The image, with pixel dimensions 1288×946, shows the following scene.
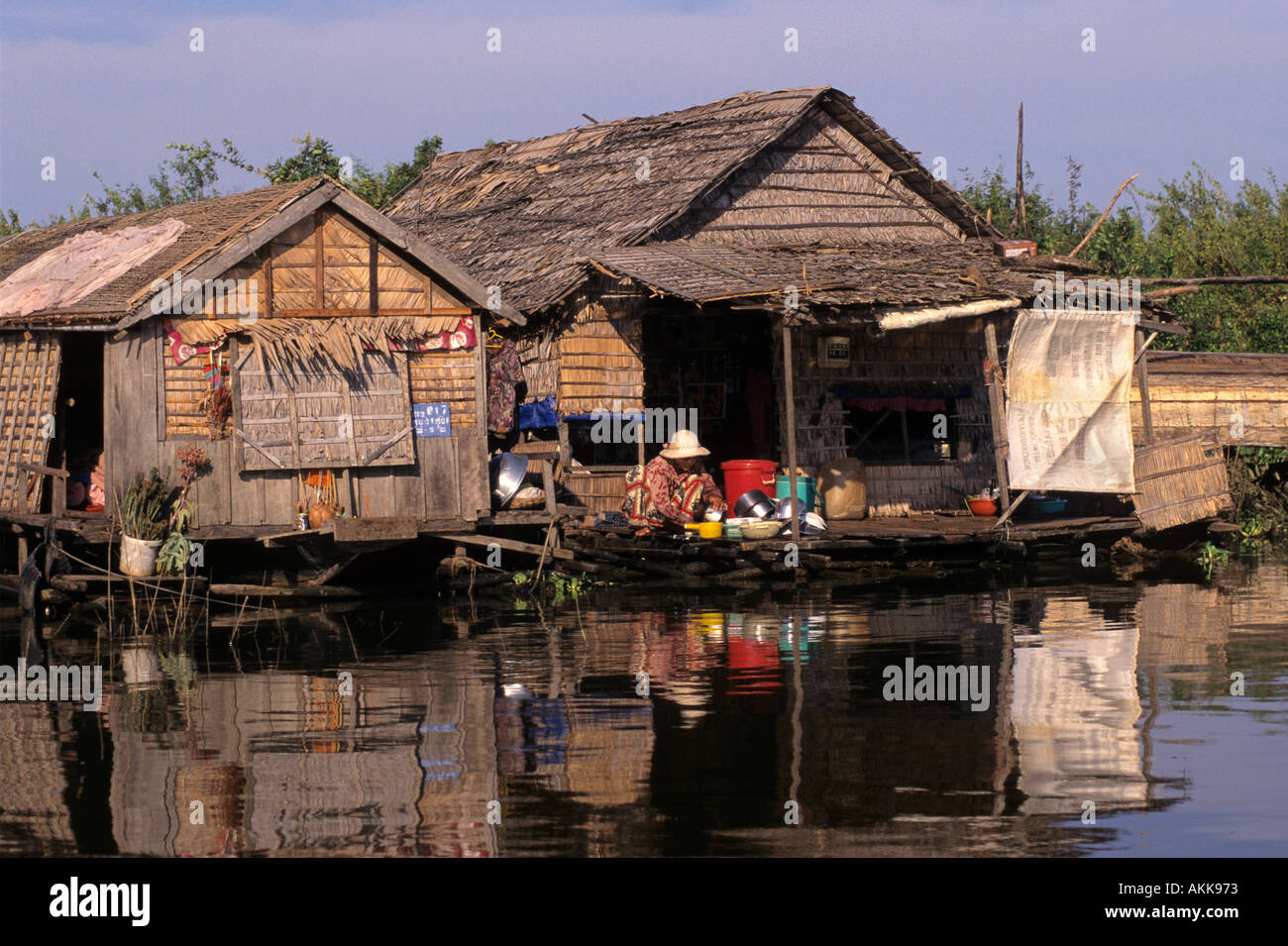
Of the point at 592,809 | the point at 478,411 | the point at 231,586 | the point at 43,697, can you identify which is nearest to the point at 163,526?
the point at 231,586

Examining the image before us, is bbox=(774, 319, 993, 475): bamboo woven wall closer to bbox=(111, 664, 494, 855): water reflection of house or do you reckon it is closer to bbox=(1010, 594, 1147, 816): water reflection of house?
bbox=(1010, 594, 1147, 816): water reflection of house

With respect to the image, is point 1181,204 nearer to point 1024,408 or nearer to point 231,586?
point 1024,408

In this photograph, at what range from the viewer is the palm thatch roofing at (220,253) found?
52.1 ft

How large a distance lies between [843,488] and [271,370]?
734cm

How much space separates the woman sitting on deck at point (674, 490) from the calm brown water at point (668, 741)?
10.3 ft

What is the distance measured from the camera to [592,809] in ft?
24.9

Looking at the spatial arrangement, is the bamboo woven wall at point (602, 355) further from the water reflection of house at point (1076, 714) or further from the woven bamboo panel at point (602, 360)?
the water reflection of house at point (1076, 714)

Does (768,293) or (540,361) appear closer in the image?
(768,293)

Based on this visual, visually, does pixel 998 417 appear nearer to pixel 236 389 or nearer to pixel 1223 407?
pixel 1223 407

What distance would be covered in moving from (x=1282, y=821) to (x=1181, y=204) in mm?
35403

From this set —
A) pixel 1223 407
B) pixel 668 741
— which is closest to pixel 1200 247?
pixel 1223 407

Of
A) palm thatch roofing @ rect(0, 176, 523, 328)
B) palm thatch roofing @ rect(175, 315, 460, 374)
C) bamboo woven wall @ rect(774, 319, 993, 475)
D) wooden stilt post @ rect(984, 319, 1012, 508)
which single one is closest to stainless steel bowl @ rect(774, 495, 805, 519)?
bamboo woven wall @ rect(774, 319, 993, 475)

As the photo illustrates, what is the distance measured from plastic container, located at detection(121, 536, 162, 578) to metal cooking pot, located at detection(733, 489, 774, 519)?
6.63 meters

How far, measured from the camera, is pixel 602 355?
1977 centimetres
